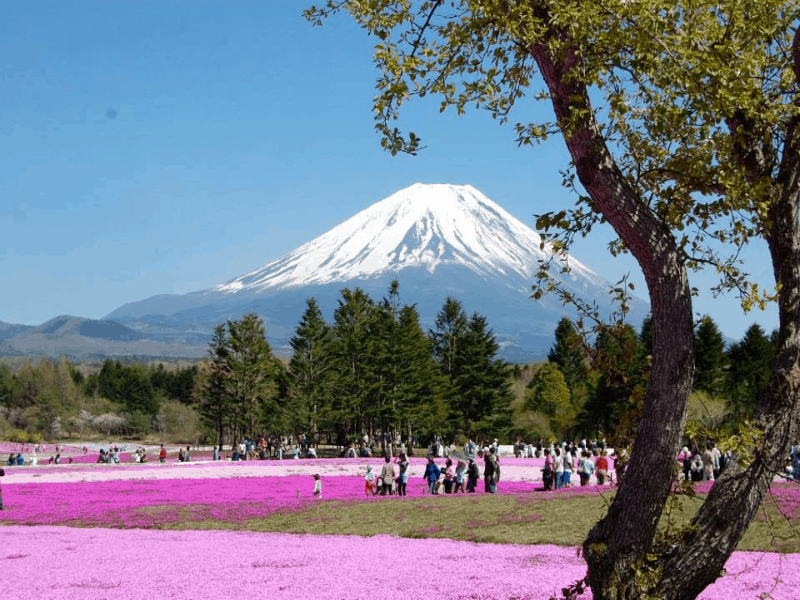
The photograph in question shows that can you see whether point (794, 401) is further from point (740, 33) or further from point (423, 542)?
point (423, 542)

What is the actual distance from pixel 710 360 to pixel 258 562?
220 feet

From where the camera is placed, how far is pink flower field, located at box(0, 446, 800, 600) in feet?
42.3

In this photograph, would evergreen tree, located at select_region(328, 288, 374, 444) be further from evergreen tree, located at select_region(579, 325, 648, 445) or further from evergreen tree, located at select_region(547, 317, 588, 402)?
evergreen tree, located at select_region(579, 325, 648, 445)

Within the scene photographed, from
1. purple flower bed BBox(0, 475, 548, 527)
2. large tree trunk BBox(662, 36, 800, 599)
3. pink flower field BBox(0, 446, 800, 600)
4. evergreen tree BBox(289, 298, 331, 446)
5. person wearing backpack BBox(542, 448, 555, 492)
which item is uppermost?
evergreen tree BBox(289, 298, 331, 446)

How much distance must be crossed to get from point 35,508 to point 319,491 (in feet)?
32.8

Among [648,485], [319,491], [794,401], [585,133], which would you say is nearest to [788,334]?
[794,401]

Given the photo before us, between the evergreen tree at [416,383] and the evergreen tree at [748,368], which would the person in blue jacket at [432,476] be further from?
the evergreen tree at [748,368]

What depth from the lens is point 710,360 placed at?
75562 mm

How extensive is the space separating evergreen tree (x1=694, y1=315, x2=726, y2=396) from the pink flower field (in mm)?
47592

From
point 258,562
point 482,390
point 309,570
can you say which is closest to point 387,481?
point 258,562

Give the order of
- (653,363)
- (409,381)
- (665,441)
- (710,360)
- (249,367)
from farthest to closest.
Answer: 1. (249,367)
2. (710,360)
3. (409,381)
4. (653,363)
5. (665,441)

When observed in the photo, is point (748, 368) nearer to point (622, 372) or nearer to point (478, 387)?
point (478, 387)

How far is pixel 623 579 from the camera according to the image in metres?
6.23

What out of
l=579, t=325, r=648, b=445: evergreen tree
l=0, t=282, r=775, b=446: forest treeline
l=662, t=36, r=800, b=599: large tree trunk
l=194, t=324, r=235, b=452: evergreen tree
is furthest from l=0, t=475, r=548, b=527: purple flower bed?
l=194, t=324, r=235, b=452: evergreen tree
